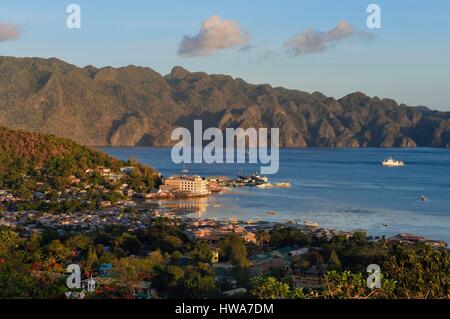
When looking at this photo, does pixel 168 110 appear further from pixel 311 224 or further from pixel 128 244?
pixel 128 244

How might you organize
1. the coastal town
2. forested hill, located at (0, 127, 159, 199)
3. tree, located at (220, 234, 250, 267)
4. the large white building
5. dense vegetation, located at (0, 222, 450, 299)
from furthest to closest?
the large white building, forested hill, located at (0, 127, 159, 199), tree, located at (220, 234, 250, 267), the coastal town, dense vegetation, located at (0, 222, 450, 299)

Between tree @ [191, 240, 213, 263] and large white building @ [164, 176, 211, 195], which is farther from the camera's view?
large white building @ [164, 176, 211, 195]

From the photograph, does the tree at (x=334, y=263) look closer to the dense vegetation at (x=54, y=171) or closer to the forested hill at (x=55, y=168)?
the dense vegetation at (x=54, y=171)

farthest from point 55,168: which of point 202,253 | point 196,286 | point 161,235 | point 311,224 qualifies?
point 196,286

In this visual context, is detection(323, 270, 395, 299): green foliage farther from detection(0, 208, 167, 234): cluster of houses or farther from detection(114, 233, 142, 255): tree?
detection(0, 208, 167, 234): cluster of houses

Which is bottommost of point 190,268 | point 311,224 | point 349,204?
point 349,204

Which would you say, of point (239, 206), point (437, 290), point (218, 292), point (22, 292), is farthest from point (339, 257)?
point (239, 206)

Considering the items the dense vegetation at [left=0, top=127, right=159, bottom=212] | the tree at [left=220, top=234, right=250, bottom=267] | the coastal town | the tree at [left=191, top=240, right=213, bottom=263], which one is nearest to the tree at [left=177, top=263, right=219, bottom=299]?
the coastal town

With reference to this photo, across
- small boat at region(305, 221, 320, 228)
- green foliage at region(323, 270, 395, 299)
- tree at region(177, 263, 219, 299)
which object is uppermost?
green foliage at region(323, 270, 395, 299)
